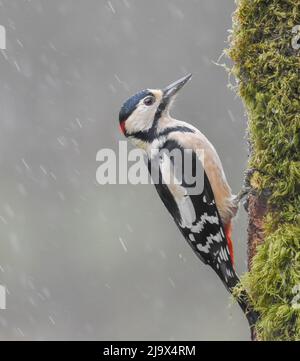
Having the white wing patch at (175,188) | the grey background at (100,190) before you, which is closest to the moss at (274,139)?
the white wing patch at (175,188)

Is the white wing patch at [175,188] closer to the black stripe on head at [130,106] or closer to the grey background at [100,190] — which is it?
the black stripe on head at [130,106]

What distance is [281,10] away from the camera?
4512mm

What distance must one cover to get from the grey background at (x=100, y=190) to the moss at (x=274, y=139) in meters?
6.73

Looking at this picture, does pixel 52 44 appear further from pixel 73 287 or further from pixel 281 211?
pixel 281 211

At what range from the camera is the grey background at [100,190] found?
12.1 m

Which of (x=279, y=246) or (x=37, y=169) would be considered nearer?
(x=279, y=246)

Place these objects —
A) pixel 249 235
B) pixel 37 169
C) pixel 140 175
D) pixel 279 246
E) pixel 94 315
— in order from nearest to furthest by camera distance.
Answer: pixel 279 246 → pixel 249 235 → pixel 140 175 → pixel 94 315 → pixel 37 169

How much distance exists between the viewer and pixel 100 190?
41.0 ft

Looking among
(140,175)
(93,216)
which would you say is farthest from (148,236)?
(140,175)

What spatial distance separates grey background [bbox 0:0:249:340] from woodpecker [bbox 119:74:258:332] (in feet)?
19.3

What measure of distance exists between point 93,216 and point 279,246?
8132 millimetres

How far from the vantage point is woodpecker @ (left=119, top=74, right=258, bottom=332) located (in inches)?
204

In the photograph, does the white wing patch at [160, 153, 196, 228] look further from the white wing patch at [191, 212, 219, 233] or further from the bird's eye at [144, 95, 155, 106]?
the bird's eye at [144, 95, 155, 106]

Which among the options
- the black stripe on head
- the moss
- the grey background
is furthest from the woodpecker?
the grey background
